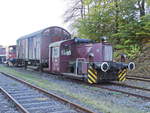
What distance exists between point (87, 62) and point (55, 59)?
3032 mm

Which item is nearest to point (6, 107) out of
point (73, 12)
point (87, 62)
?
point (87, 62)

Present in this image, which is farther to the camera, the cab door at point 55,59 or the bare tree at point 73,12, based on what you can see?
the bare tree at point 73,12

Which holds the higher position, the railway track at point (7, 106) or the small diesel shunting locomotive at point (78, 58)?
the small diesel shunting locomotive at point (78, 58)

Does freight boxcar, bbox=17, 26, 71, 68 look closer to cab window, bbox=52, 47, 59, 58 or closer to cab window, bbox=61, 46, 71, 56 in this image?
cab window, bbox=52, 47, 59, 58

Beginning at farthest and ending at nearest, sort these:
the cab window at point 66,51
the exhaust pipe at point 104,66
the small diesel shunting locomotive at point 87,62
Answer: the cab window at point 66,51, the small diesel shunting locomotive at point 87,62, the exhaust pipe at point 104,66

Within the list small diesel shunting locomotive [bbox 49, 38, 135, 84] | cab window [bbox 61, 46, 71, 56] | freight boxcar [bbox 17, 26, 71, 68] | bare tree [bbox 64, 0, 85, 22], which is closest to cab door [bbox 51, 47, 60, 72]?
small diesel shunting locomotive [bbox 49, 38, 135, 84]

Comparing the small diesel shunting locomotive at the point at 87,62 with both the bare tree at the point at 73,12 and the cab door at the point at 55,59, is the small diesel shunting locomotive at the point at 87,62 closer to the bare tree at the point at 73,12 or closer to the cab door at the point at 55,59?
the cab door at the point at 55,59

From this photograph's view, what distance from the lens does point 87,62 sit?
9820mm

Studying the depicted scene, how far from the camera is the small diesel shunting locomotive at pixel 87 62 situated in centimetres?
981

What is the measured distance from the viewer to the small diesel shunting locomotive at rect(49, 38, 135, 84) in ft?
32.2

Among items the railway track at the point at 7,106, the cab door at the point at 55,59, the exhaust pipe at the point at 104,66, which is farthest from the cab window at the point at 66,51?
the railway track at the point at 7,106

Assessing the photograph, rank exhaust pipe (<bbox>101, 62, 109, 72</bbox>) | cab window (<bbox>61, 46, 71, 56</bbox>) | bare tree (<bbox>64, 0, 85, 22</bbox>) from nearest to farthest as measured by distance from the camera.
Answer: exhaust pipe (<bbox>101, 62, 109, 72</bbox>)
cab window (<bbox>61, 46, 71, 56</bbox>)
bare tree (<bbox>64, 0, 85, 22</bbox>)

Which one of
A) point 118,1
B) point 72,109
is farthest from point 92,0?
point 72,109

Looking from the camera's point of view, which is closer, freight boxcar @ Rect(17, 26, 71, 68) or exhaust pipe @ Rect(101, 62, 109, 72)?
exhaust pipe @ Rect(101, 62, 109, 72)
